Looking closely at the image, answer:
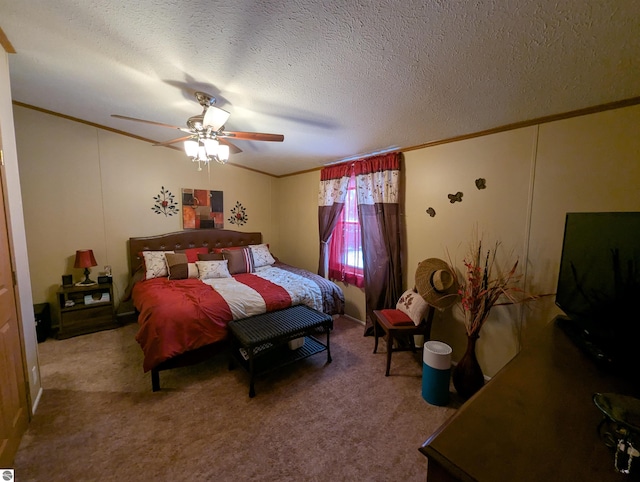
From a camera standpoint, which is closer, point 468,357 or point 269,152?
point 468,357

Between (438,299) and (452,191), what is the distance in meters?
1.04

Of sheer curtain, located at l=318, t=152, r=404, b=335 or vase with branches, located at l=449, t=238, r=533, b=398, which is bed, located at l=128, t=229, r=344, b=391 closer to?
sheer curtain, located at l=318, t=152, r=404, b=335

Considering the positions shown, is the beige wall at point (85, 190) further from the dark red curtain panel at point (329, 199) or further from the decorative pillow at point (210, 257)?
the dark red curtain panel at point (329, 199)

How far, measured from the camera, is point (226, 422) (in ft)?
5.97

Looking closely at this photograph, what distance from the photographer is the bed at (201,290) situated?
2121 mm

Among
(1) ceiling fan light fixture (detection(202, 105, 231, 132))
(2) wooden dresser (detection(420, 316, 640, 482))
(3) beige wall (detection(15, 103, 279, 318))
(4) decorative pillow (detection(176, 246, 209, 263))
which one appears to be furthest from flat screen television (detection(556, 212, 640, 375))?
(3) beige wall (detection(15, 103, 279, 318))

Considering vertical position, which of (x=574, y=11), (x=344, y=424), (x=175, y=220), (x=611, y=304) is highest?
(x=574, y=11)

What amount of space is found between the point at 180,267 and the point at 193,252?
19.6 inches

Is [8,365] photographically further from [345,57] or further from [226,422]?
[345,57]

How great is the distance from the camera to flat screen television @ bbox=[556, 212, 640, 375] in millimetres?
1041

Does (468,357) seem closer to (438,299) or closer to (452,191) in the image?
(438,299)

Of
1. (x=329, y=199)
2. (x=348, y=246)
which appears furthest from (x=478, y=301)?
(x=329, y=199)

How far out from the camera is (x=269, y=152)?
3.56 m

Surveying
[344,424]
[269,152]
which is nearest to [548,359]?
[344,424]
